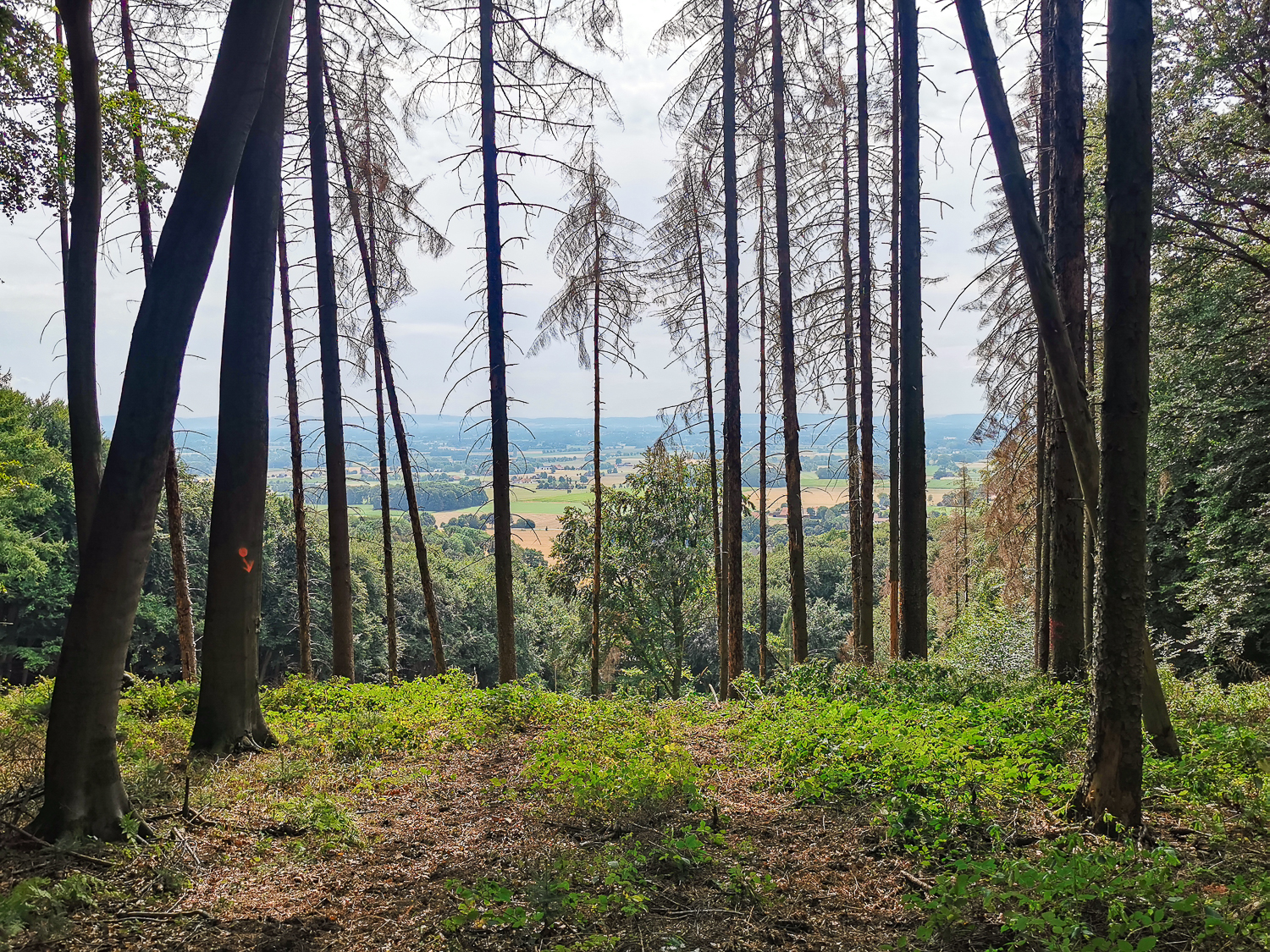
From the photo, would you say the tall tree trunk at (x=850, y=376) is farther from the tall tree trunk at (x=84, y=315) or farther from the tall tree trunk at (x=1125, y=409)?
the tall tree trunk at (x=84, y=315)

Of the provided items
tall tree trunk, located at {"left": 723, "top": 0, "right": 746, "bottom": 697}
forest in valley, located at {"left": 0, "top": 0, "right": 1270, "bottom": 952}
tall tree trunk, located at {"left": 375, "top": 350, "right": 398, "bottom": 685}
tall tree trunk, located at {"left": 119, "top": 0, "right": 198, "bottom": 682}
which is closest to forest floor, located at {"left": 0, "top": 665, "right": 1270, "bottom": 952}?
forest in valley, located at {"left": 0, "top": 0, "right": 1270, "bottom": 952}

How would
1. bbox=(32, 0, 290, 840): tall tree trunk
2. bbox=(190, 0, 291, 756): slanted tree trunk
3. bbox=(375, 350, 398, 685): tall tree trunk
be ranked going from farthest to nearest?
bbox=(375, 350, 398, 685): tall tree trunk → bbox=(190, 0, 291, 756): slanted tree trunk → bbox=(32, 0, 290, 840): tall tree trunk

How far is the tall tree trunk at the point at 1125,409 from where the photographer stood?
379 cm

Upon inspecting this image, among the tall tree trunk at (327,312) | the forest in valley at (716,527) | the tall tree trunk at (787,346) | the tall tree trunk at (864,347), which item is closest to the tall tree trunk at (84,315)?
the forest in valley at (716,527)

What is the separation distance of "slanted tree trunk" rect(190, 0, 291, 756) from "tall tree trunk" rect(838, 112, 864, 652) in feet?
30.6

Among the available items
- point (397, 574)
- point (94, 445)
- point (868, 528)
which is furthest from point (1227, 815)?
point (397, 574)

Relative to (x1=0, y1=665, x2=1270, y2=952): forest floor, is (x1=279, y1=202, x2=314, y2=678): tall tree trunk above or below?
above

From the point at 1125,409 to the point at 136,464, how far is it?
576cm

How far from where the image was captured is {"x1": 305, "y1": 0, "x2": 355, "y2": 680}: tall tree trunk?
963cm

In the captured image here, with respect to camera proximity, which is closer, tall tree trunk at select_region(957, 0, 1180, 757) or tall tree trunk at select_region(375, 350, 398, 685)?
tall tree trunk at select_region(957, 0, 1180, 757)

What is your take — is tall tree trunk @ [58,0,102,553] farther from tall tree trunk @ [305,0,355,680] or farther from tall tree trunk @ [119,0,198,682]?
tall tree trunk @ [305,0,355,680]

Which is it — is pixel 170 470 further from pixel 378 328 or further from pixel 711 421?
pixel 711 421

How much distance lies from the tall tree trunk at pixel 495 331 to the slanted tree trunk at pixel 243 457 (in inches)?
153

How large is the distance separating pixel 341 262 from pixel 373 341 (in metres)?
1.43
